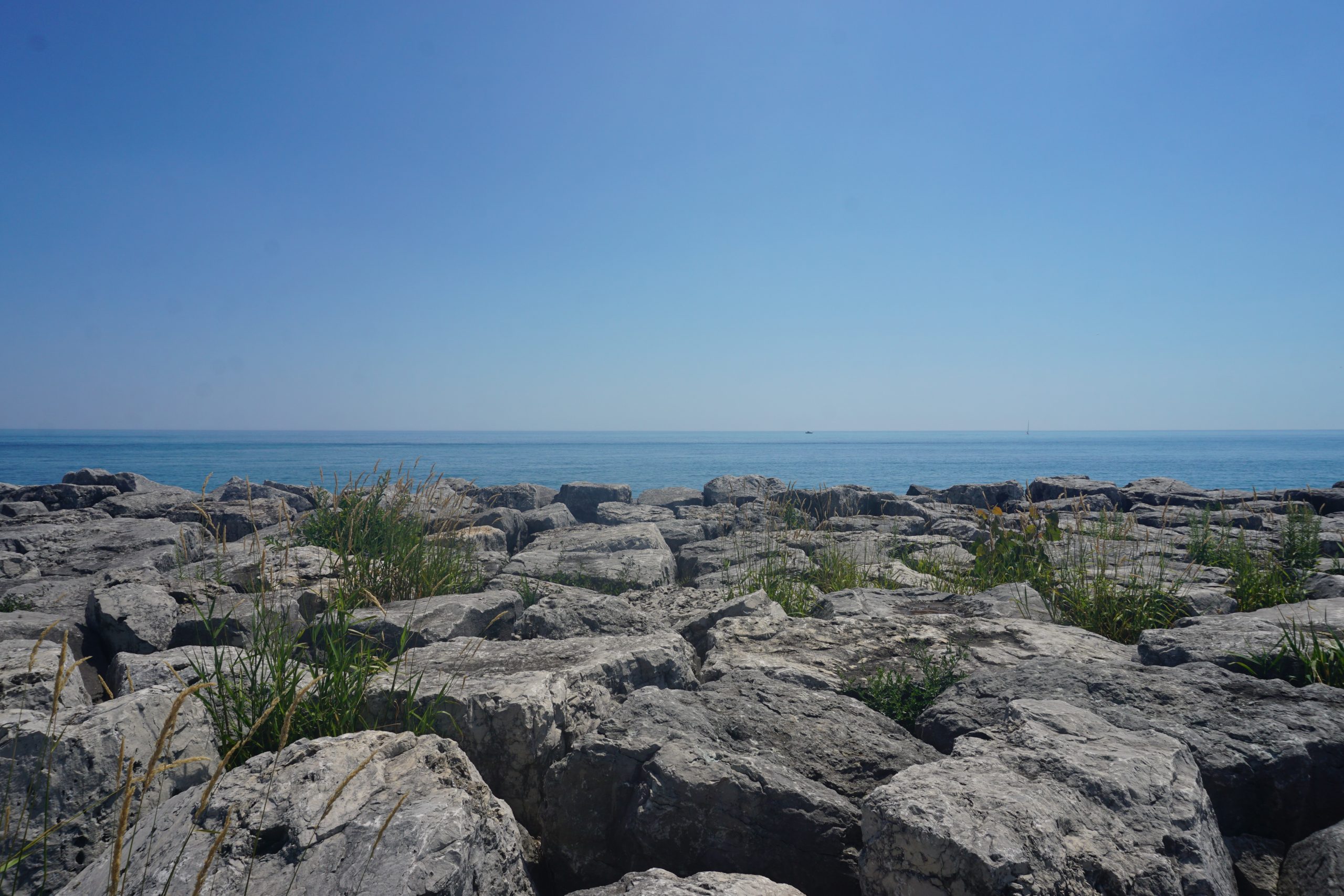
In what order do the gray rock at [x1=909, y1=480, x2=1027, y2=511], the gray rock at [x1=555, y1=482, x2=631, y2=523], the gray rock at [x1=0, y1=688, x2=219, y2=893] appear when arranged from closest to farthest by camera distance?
the gray rock at [x1=0, y1=688, x2=219, y2=893], the gray rock at [x1=555, y1=482, x2=631, y2=523], the gray rock at [x1=909, y1=480, x2=1027, y2=511]

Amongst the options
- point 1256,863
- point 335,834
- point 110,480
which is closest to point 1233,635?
point 1256,863

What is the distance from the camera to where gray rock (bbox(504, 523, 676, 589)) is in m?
6.91

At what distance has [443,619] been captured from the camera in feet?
15.0

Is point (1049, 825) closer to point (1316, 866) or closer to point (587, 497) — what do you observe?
point (1316, 866)

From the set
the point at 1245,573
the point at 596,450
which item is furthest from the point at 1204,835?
the point at 596,450

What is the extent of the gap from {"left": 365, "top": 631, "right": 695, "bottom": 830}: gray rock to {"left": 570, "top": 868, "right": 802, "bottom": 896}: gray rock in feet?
3.10

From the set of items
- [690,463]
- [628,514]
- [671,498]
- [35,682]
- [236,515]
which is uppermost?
[35,682]

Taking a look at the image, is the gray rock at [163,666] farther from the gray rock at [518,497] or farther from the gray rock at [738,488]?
the gray rock at [738,488]

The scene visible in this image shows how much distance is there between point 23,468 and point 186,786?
58084 mm

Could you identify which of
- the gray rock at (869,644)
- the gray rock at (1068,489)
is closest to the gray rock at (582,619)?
the gray rock at (869,644)

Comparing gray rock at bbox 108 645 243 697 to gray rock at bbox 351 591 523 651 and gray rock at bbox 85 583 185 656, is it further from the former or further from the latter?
gray rock at bbox 85 583 185 656

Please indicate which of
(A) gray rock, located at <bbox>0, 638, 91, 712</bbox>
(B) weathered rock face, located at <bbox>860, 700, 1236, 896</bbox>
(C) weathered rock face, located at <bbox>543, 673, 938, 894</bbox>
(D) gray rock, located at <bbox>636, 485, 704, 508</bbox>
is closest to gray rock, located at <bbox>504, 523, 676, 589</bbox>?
(A) gray rock, located at <bbox>0, 638, 91, 712</bbox>

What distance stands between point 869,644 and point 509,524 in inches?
264

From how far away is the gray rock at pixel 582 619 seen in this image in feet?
15.7
